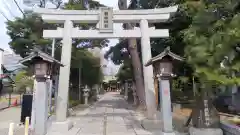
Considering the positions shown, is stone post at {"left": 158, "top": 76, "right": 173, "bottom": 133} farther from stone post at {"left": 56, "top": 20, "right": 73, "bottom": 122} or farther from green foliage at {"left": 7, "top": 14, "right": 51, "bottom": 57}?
green foliage at {"left": 7, "top": 14, "right": 51, "bottom": 57}

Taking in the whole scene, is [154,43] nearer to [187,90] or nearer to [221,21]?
[187,90]

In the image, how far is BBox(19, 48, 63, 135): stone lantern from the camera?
368 inches

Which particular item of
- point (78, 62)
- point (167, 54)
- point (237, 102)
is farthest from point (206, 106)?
point (78, 62)

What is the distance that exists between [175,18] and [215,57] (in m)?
11.4

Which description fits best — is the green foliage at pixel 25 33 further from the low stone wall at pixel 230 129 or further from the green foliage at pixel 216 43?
the low stone wall at pixel 230 129

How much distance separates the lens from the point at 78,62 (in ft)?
89.0

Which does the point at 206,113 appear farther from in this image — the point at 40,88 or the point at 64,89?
the point at 64,89

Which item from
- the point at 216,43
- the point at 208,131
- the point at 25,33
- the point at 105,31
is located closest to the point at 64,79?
the point at 105,31

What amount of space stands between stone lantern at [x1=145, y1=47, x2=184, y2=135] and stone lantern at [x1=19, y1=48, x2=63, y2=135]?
426 cm

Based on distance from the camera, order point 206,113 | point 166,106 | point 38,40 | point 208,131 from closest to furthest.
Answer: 1. point 208,131
2. point 206,113
3. point 166,106
4. point 38,40

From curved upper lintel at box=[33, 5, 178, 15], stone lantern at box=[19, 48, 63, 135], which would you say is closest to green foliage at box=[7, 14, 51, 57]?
curved upper lintel at box=[33, 5, 178, 15]

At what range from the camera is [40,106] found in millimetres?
9414

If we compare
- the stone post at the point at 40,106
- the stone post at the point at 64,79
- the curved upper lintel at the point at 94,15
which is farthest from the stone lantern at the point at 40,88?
the curved upper lintel at the point at 94,15

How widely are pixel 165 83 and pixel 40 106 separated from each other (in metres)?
4.78
